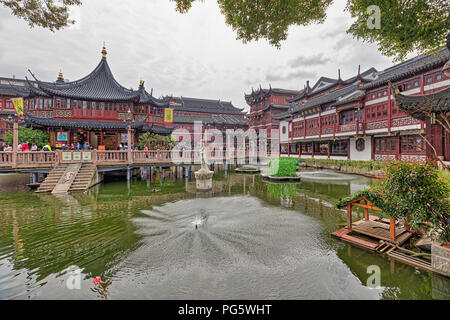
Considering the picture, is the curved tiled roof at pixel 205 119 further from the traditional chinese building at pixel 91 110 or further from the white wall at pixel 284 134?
the traditional chinese building at pixel 91 110

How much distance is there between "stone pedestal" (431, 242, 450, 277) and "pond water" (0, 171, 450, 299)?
0.72 feet

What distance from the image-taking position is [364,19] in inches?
263

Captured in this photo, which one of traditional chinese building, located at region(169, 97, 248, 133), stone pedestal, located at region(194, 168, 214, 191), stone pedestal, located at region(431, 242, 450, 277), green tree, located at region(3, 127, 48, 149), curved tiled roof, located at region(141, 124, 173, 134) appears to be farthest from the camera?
traditional chinese building, located at region(169, 97, 248, 133)

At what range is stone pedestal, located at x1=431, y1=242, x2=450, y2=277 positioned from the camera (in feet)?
13.4

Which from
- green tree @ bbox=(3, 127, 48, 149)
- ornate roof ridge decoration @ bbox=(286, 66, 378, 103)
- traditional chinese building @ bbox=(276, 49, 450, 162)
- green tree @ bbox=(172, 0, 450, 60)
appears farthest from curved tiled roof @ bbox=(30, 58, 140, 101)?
ornate roof ridge decoration @ bbox=(286, 66, 378, 103)

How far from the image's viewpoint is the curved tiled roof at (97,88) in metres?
20.4

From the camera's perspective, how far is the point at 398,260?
4.80m

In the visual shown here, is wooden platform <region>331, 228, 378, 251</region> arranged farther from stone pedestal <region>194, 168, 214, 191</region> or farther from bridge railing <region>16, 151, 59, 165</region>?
bridge railing <region>16, 151, 59, 165</region>

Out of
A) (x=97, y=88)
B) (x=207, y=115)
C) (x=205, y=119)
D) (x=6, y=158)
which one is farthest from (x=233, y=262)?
(x=207, y=115)

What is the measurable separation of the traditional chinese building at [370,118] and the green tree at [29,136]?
1071 inches

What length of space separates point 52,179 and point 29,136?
7.77 meters
